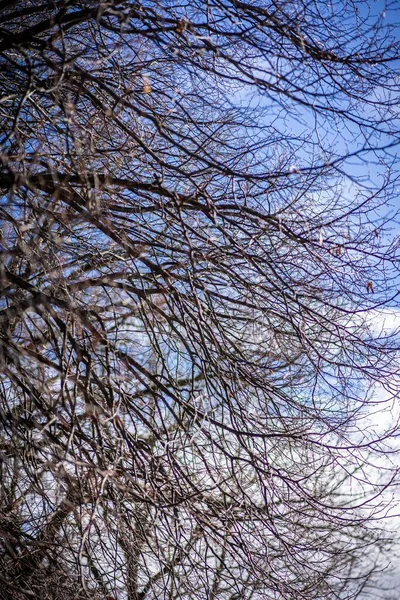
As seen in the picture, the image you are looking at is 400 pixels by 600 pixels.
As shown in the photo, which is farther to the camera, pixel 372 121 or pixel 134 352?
pixel 134 352

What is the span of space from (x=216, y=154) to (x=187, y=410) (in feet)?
9.45

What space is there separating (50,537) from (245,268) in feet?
9.93

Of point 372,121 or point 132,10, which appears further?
point 372,121

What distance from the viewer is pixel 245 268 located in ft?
20.9

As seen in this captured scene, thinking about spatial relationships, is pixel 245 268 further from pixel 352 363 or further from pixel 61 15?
pixel 61 15

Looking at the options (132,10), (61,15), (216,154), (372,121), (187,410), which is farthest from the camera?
(216,154)

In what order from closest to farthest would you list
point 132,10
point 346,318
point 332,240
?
point 132,10, point 332,240, point 346,318

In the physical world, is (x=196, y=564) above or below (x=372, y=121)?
below

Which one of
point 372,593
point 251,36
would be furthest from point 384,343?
point 372,593

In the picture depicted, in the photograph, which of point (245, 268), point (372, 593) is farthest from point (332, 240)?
point (372, 593)

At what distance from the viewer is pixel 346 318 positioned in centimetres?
696

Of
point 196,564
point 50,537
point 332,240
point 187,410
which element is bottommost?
point 50,537

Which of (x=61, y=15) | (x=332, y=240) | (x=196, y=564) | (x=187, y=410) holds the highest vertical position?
(x=332, y=240)

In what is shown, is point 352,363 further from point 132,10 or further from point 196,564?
point 132,10
